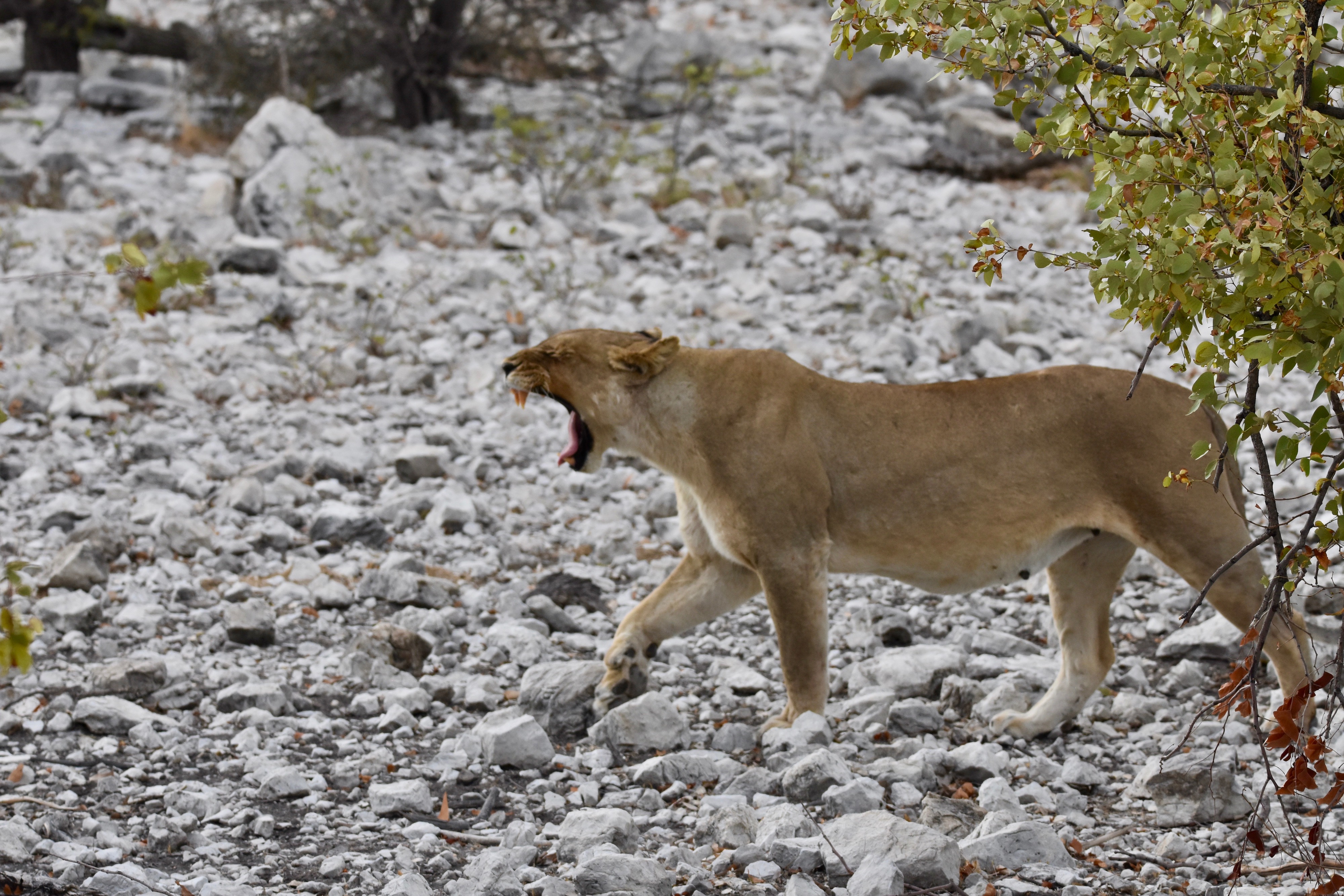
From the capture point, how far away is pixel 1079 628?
6.05 metres

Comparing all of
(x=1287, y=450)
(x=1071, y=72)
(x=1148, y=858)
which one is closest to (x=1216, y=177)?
(x=1071, y=72)

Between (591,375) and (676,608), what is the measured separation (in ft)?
3.68

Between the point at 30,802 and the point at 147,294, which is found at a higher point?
the point at 147,294

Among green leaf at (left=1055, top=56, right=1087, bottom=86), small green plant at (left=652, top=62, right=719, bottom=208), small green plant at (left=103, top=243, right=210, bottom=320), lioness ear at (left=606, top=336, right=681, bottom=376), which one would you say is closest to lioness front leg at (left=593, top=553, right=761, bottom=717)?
lioness ear at (left=606, top=336, right=681, bottom=376)

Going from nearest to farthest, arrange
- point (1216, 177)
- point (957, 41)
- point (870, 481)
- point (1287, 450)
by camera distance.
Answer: point (1216, 177)
point (1287, 450)
point (957, 41)
point (870, 481)

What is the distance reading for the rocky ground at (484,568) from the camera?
189 inches

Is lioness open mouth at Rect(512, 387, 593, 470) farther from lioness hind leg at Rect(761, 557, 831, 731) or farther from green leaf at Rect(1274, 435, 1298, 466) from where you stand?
green leaf at Rect(1274, 435, 1298, 466)

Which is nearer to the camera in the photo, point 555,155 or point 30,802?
point 30,802

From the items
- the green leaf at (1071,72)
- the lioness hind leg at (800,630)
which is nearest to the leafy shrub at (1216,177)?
the green leaf at (1071,72)

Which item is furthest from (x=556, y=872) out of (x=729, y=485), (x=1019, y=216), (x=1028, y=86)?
(x=1019, y=216)

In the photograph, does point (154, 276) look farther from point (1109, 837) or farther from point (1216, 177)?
point (1109, 837)

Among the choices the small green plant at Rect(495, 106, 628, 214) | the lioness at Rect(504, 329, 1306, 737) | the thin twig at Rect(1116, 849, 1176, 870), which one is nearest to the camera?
the thin twig at Rect(1116, 849, 1176, 870)

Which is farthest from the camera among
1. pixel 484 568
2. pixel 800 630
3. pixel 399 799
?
pixel 484 568

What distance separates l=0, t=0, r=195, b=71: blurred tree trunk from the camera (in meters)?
17.1
